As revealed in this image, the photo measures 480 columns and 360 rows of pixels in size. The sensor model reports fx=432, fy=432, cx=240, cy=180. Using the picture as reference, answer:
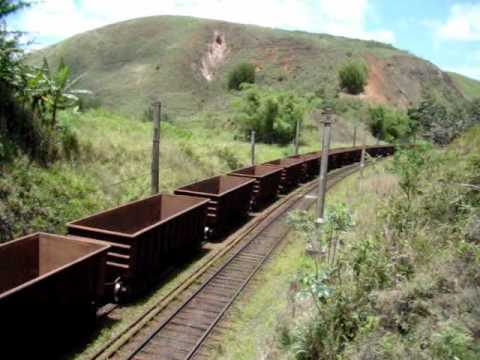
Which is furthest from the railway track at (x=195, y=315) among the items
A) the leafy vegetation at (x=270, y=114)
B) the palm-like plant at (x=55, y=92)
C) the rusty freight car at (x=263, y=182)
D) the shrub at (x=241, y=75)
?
the shrub at (x=241, y=75)

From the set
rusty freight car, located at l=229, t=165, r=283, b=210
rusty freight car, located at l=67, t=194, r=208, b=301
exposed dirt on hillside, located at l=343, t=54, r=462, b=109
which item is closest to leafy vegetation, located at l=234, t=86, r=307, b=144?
rusty freight car, located at l=229, t=165, r=283, b=210

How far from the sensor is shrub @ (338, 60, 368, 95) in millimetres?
79500

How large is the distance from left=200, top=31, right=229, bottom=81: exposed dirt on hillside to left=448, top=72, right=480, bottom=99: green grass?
259ft

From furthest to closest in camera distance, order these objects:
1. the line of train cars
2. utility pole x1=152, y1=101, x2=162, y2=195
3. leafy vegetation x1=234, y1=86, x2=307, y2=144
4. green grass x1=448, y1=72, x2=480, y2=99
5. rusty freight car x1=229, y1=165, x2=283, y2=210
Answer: green grass x1=448, y1=72, x2=480, y2=99 < leafy vegetation x1=234, y1=86, x2=307, y2=144 < rusty freight car x1=229, y1=165, x2=283, y2=210 < utility pole x1=152, y1=101, x2=162, y2=195 < the line of train cars

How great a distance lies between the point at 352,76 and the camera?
79875mm

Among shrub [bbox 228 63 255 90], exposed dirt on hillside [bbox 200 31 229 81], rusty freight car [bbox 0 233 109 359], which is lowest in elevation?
rusty freight car [bbox 0 233 109 359]

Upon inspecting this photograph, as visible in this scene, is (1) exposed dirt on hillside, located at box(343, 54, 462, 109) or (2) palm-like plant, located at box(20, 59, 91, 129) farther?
(1) exposed dirt on hillside, located at box(343, 54, 462, 109)

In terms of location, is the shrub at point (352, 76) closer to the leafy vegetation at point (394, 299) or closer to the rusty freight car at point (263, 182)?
the rusty freight car at point (263, 182)

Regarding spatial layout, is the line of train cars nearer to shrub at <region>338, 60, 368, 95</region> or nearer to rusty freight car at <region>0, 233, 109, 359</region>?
rusty freight car at <region>0, 233, 109, 359</region>

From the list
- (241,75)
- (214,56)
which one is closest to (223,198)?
(241,75)

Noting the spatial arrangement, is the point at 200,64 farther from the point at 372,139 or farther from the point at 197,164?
the point at 197,164

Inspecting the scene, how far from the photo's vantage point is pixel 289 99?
155 ft

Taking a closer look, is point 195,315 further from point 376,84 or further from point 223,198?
point 376,84

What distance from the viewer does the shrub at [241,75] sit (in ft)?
255
